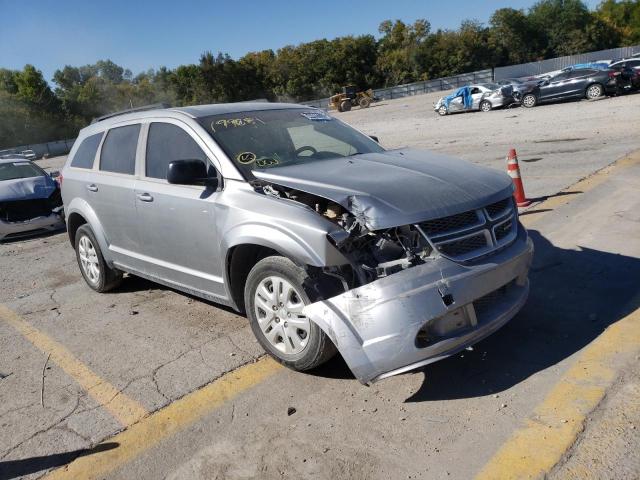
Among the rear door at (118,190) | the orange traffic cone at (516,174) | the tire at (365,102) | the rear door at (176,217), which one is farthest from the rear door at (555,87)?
the tire at (365,102)

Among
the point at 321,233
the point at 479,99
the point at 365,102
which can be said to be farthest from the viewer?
the point at 365,102

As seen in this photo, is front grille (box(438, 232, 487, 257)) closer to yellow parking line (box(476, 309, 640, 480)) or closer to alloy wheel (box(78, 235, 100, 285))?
yellow parking line (box(476, 309, 640, 480))

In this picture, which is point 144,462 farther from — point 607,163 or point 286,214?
point 607,163

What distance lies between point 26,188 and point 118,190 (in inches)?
255

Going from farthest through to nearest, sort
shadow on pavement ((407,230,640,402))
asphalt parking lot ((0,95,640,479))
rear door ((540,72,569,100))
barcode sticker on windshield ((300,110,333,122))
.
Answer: rear door ((540,72,569,100)) < barcode sticker on windshield ((300,110,333,122)) < shadow on pavement ((407,230,640,402)) < asphalt parking lot ((0,95,640,479))

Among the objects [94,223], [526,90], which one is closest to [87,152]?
[94,223]

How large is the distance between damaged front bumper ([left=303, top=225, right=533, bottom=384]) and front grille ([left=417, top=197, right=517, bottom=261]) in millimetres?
107

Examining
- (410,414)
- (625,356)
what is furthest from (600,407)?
(410,414)

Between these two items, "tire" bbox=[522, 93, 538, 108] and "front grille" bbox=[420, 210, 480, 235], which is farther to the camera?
"tire" bbox=[522, 93, 538, 108]

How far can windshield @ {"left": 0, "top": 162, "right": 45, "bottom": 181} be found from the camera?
11.4 meters

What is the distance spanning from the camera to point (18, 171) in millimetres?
11664

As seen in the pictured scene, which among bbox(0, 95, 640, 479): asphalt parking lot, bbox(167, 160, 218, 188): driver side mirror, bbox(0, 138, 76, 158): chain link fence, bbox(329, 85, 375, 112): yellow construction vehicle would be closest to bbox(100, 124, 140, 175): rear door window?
bbox(167, 160, 218, 188): driver side mirror

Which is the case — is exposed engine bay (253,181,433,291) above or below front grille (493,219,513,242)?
above

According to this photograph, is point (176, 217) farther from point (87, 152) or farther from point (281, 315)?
point (87, 152)
